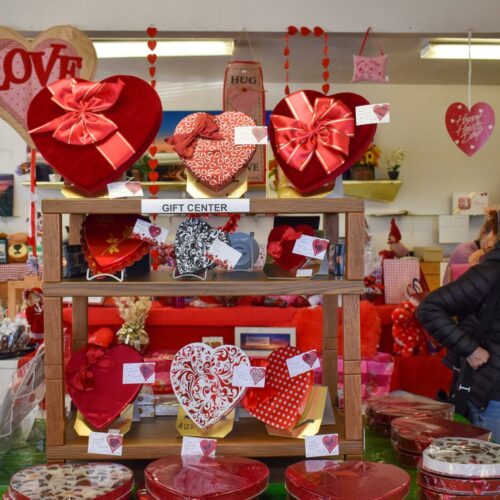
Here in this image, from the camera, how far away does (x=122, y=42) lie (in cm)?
517

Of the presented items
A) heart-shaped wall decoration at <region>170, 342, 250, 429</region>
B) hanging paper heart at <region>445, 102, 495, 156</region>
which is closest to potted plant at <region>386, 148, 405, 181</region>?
hanging paper heart at <region>445, 102, 495, 156</region>

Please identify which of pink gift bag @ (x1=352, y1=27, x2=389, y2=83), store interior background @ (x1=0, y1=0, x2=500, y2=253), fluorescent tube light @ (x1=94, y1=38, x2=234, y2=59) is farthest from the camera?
fluorescent tube light @ (x1=94, y1=38, x2=234, y2=59)

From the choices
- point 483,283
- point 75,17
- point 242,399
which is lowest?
point 242,399

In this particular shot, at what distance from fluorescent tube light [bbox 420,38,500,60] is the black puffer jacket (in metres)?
2.95

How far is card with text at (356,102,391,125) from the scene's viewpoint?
6.38ft

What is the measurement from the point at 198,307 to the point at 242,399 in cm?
240

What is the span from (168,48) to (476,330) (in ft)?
11.5

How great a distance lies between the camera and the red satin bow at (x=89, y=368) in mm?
2000

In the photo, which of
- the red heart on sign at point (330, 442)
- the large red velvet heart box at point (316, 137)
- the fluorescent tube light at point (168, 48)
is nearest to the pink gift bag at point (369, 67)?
the fluorescent tube light at point (168, 48)

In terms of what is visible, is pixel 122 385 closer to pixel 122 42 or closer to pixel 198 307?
pixel 198 307

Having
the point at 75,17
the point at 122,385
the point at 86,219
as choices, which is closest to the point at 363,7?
the point at 75,17

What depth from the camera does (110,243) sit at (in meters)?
2.04

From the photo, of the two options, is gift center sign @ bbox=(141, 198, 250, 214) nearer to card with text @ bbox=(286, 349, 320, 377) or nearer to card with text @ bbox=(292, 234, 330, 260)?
card with text @ bbox=(292, 234, 330, 260)

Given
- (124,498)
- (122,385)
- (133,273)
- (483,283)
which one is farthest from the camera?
(483,283)
